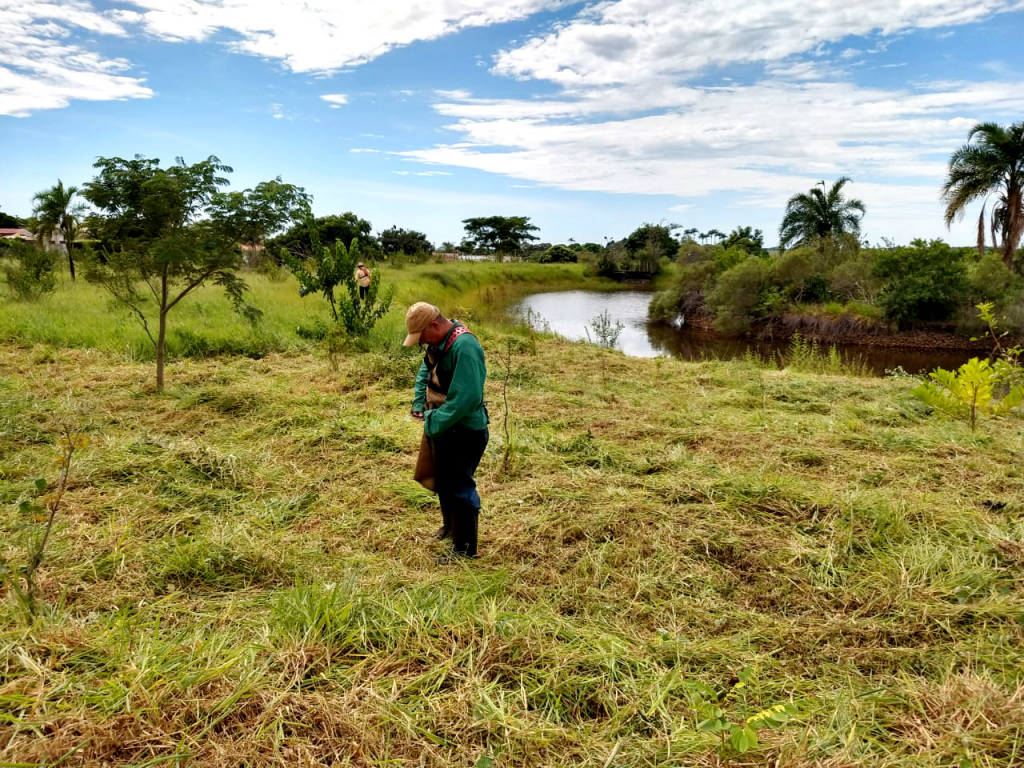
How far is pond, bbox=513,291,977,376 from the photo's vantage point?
1606cm

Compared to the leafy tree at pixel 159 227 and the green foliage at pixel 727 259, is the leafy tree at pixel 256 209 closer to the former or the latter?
the leafy tree at pixel 159 227

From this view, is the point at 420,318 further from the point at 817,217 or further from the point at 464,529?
the point at 817,217

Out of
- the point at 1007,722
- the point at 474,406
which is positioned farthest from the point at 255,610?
the point at 1007,722

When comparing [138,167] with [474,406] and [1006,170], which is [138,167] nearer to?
[474,406]

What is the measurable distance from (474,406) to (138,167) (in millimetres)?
5052

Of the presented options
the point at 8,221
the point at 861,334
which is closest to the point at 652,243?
the point at 861,334

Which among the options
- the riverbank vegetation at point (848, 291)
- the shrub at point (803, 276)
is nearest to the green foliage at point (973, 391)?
the riverbank vegetation at point (848, 291)

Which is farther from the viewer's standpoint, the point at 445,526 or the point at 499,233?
the point at 499,233

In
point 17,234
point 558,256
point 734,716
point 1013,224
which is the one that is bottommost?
point 734,716

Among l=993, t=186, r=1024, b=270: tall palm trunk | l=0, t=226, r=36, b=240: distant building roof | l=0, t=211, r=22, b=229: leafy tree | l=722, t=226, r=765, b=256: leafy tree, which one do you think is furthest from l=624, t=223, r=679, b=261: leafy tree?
l=0, t=211, r=22, b=229: leafy tree

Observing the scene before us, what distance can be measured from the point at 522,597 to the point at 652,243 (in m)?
47.7

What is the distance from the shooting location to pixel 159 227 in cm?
596

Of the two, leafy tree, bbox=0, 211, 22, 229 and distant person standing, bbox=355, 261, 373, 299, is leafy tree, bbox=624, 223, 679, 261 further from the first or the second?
leafy tree, bbox=0, 211, 22, 229

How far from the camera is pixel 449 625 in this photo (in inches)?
86.4
